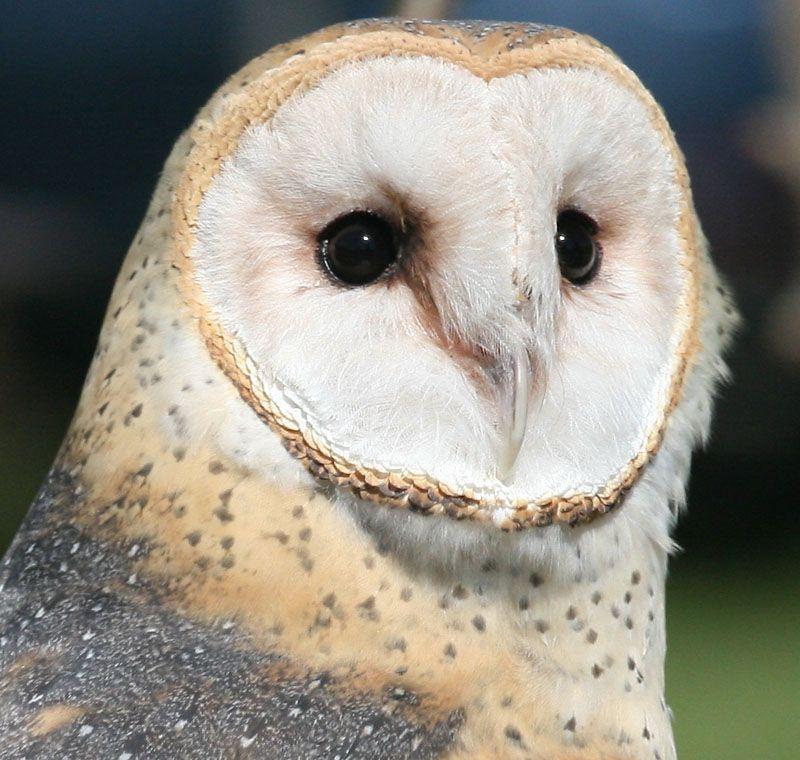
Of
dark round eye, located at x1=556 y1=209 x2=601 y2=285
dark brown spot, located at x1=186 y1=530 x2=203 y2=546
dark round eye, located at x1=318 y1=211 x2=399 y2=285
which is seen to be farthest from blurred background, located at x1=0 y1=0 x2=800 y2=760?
dark brown spot, located at x1=186 y1=530 x2=203 y2=546

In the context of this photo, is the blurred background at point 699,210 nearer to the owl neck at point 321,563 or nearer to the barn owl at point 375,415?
the barn owl at point 375,415

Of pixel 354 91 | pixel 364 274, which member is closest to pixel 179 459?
pixel 364 274

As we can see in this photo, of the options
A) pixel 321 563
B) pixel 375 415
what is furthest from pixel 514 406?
pixel 321 563

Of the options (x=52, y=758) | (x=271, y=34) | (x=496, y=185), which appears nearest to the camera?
(x=52, y=758)

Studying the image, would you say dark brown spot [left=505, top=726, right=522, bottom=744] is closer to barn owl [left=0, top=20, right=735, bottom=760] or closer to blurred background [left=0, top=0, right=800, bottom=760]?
barn owl [left=0, top=20, right=735, bottom=760]

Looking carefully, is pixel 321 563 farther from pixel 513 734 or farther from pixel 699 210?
pixel 699 210

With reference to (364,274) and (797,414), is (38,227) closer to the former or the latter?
(797,414)

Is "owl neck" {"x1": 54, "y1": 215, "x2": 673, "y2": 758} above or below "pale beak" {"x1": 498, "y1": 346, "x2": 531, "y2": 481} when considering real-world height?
below
